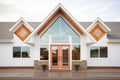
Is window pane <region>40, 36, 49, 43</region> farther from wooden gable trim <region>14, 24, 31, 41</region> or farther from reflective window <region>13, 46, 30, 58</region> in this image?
reflective window <region>13, 46, 30, 58</region>

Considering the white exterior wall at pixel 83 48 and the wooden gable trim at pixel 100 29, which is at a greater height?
the wooden gable trim at pixel 100 29

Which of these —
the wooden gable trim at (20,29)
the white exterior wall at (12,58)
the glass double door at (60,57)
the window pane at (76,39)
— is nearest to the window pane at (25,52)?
the white exterior wall at (12,58)

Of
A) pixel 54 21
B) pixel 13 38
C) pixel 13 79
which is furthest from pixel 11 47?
pixel 13 79

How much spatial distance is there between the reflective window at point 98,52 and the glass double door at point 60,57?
4.51 metres

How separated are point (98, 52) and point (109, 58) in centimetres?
154

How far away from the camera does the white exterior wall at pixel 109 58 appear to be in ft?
97.7

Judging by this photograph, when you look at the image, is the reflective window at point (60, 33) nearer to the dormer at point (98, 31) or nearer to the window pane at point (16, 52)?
the dormer at point (98, 31)

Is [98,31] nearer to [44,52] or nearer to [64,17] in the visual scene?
[64,17]

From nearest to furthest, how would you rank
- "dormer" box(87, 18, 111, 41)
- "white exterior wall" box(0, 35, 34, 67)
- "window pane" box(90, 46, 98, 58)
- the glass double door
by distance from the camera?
the glass double door → "dormer" box(87, 18, 111, 41) → "white exterior wall" box(0, 35, 34, 67) → "window pane" box(90, 46, 98, 58)

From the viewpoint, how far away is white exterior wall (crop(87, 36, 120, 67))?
2978 cm

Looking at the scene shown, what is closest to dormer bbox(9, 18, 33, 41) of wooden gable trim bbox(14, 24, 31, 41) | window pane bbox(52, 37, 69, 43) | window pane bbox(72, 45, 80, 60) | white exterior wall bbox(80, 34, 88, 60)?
wooden gable trim bbox(14, 24, 31, 41)

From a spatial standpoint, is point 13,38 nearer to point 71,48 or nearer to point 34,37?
point 34,37

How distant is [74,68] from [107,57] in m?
5.57

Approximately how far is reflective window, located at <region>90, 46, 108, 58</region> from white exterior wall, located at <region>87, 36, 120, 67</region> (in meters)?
0.38
